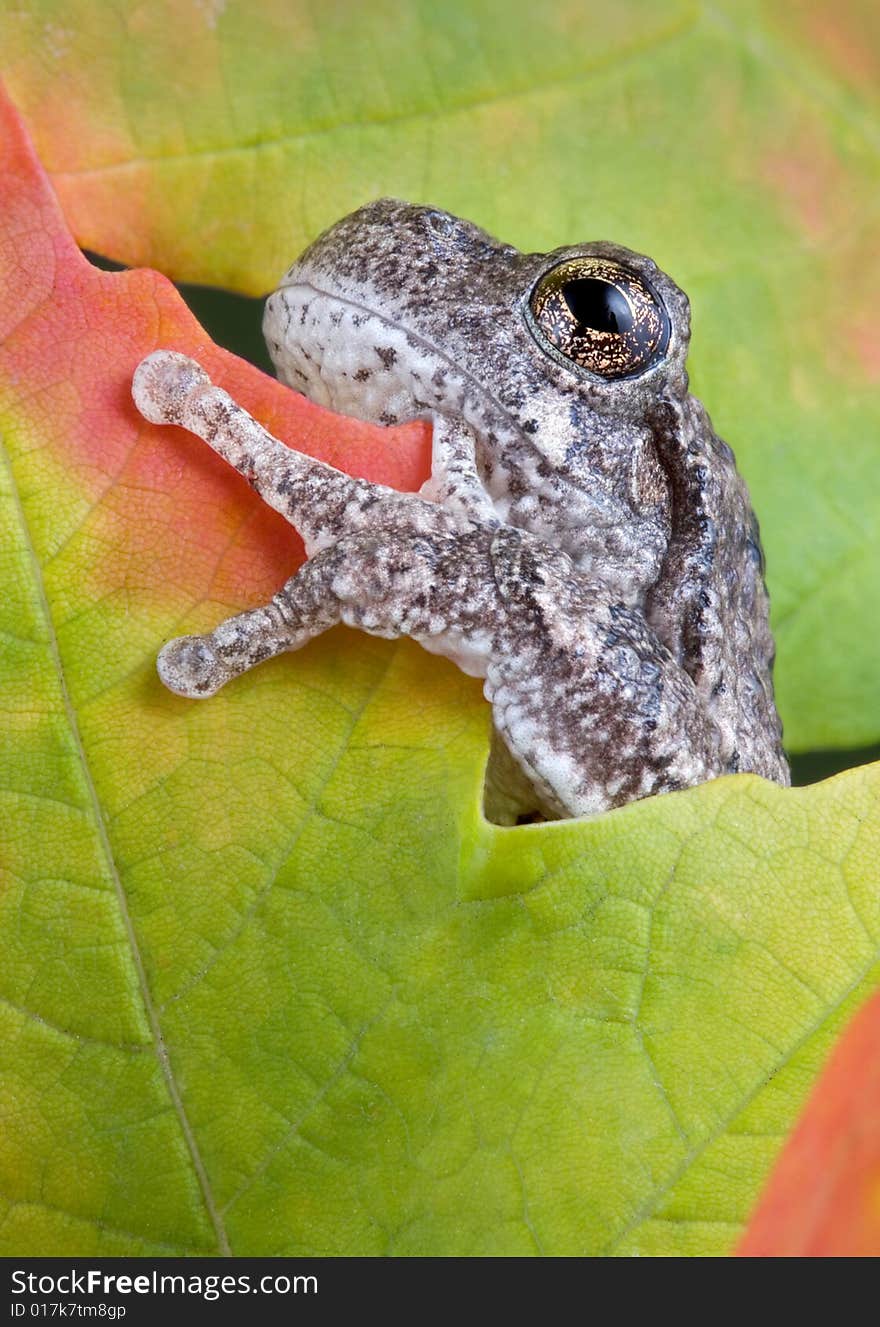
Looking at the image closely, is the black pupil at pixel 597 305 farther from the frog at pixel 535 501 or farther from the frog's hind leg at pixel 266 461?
the frog's hind leg at pixel 266 461

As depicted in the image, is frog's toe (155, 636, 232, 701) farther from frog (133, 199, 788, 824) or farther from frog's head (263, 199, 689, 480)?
frog's head (263, 199, 689, 480)

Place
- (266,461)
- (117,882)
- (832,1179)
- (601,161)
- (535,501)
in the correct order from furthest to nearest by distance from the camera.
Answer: (601,161) < (535,501) < (266,461) < (117,882) < (832,1179)

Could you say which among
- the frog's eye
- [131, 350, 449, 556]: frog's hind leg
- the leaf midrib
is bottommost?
the leaf midrib

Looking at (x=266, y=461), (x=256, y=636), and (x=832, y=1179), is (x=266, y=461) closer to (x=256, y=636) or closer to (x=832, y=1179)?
(x=256, y=636)

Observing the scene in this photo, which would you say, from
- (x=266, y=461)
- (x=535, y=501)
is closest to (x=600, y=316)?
(x=535, y=501)

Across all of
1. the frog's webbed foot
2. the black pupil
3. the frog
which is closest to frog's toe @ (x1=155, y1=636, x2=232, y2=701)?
the frog
